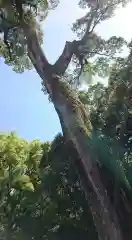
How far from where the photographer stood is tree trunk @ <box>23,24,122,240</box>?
8492mm

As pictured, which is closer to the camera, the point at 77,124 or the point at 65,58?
the point at 77,124

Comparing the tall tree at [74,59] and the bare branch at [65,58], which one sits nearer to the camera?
the tall tree at [74,59]

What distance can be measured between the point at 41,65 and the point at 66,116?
2.42 m

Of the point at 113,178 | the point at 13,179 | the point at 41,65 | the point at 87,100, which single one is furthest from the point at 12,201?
the point at 113,178

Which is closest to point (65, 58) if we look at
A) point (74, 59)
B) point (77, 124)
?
point (74, 59)

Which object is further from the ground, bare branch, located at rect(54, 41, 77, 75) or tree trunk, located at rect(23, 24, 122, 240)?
bare branch, located at rect(54, 41, 77, 75)

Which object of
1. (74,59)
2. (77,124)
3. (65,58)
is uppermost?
(74,59)

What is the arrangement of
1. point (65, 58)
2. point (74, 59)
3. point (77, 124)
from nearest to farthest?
point (77, 124)
point (65, 58)
point (74, 59)

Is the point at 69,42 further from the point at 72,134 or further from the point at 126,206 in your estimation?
the point at 126,206

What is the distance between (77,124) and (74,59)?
174 inches

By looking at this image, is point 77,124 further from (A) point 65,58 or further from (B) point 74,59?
(B) point 74,59

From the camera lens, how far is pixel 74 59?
46.1ft

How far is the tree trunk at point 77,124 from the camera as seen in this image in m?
8.49

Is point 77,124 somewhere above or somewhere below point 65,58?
below
